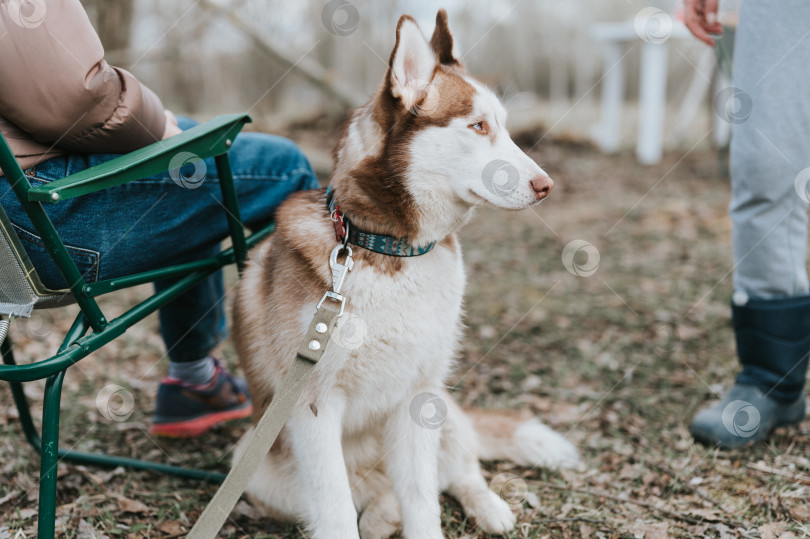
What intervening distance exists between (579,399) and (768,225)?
115 centimetres

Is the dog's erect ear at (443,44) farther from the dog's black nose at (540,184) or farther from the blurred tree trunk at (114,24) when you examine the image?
the blurred tree trunk at (114,24)

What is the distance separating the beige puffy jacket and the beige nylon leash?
0.70 meters

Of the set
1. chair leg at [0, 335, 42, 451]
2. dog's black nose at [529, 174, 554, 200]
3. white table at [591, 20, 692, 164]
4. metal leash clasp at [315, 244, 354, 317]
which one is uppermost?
dog's black nose at [529, 174, 554, 200]

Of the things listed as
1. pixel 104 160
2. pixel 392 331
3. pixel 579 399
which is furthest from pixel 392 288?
pixel 579 399

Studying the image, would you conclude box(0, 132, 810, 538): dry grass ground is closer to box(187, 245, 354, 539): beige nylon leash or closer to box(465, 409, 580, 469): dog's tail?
box(465, 409, 580, 469): dog's tail

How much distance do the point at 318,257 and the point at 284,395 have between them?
0.40m

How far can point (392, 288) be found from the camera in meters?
1.73

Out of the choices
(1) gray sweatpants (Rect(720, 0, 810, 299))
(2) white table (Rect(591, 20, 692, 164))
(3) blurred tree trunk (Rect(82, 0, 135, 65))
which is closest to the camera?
(1) gray sweatpants (Rect(720, 0, 810, 299))

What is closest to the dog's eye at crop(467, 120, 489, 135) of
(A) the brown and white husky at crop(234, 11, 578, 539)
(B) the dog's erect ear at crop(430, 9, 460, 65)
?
(A) the brown and white husky at crop(234, 11, 578, 539)

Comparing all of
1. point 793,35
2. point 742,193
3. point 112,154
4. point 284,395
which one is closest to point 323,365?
point 284,395

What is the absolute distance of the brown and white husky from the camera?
1.70 meters

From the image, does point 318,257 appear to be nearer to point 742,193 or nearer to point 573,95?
point 742,193

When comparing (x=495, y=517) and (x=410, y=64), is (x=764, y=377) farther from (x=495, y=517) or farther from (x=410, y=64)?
(x=410, y=64)

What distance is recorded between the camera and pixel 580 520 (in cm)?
201
